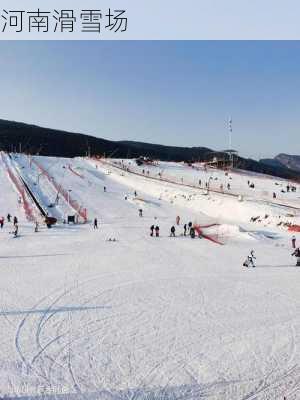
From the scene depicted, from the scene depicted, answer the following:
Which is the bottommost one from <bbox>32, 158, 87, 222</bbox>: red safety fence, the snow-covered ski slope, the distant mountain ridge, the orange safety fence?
Answer: the snow-covered ski slope

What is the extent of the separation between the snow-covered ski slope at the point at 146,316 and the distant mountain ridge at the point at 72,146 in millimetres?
84827

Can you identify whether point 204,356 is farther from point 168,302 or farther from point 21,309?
point 21,309

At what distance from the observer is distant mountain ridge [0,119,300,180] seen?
10869 centimetres

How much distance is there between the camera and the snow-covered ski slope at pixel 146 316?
773cm

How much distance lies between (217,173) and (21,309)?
46.7 meters

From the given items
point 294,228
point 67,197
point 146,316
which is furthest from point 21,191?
point 146,316

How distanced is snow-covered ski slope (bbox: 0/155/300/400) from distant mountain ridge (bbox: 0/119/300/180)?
278 feet

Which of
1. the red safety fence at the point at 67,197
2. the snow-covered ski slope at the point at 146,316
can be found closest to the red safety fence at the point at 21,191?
the red safety fence at the point at 67,197

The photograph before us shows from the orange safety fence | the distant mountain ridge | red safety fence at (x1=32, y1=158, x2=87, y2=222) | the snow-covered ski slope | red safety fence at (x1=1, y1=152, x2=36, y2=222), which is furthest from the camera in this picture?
the distant mountain ridge

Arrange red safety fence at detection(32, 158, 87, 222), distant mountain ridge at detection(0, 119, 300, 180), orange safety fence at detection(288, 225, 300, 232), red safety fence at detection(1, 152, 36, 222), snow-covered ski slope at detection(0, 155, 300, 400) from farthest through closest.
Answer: distant mountain ridge at detection(0, 119, 300, 180) → red safety fence at detection(32, 158, 87, 222) → red safety fence at detection(1, 152, 36, 222) → orange safety fence at detection(288, 225, 300, 232) → snow-covered ski slope at detection(0, 155, 300, 400)

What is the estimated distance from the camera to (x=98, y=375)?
7.93 metres

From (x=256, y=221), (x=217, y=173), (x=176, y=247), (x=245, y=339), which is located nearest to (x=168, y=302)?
(x=245, y=339)

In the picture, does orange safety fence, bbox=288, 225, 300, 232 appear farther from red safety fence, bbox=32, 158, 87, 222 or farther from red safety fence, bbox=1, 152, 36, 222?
red safety fence, bbox=1, 152, 36, 222

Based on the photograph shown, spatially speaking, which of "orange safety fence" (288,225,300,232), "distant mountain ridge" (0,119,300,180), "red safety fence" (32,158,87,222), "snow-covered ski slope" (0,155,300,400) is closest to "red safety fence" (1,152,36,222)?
"red safety fence" (32,158,87,222)
